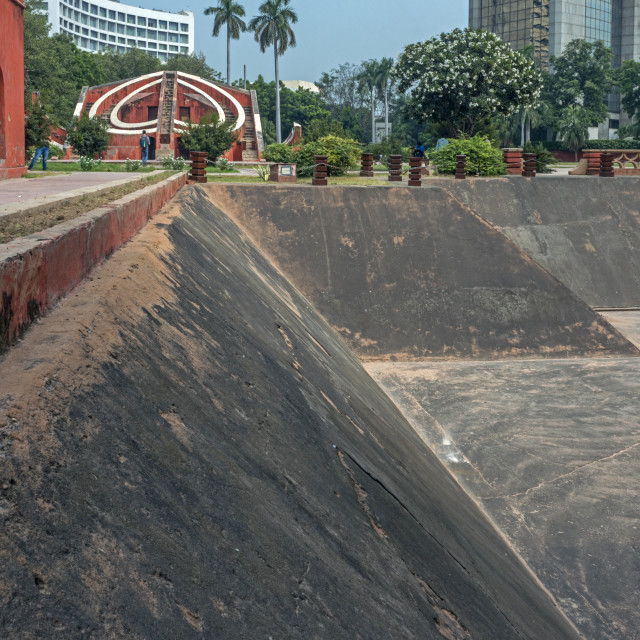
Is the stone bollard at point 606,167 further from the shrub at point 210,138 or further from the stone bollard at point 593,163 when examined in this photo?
the shrub at point 210,138

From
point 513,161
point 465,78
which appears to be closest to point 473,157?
point 513,161

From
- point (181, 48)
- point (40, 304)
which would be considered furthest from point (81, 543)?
point (181, 48)

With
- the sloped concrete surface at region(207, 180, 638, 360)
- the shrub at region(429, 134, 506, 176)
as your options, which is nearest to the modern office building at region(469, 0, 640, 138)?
the shrub at region(429, 134, 506, 176)

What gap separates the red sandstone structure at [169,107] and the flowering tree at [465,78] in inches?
373

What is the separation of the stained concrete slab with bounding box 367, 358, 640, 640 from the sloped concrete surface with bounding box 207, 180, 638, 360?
0.57 metres

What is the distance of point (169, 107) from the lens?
130ft

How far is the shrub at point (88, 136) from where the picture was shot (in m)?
29.7

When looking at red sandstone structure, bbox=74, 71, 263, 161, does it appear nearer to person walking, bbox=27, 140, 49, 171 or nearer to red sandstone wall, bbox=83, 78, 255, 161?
red sandstone wall, bbox=83, 78, 255, 161

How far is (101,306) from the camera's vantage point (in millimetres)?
3795

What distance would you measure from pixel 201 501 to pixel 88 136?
29.2m

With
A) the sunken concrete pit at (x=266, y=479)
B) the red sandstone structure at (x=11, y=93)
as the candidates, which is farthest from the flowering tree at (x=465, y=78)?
the sunken concrete pit at (x=266, y=479)

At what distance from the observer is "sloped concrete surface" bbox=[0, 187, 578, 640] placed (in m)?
2.14

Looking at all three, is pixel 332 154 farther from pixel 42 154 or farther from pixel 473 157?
pixel 42 154

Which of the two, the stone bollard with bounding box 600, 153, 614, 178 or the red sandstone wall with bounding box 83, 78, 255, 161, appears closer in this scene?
the stone bollard with bounding box 600, 153, 614, 178
